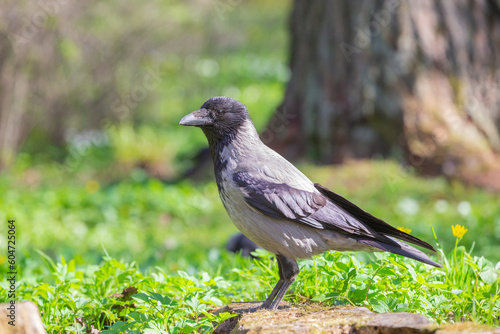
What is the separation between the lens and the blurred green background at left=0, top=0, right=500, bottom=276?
654 cm

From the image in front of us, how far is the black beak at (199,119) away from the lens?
3385 millimetres

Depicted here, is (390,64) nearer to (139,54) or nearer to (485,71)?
(485,71)

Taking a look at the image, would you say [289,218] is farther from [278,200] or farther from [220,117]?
[220,117]

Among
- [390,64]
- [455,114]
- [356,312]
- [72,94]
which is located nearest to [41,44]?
[72,94]

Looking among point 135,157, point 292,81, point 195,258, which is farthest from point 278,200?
point 135,157

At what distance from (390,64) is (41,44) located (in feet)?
20.0

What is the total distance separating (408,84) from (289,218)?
4720mm

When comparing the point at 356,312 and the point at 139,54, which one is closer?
the point at 356,312

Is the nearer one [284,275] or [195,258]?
[284,275]

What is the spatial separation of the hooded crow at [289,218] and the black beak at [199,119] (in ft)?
0.17

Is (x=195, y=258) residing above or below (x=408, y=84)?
below

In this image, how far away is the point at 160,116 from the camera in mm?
13453

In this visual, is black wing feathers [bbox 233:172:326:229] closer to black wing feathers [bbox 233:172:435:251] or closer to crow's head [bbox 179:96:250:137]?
black wing feathers [bbox 233:172:435:251]

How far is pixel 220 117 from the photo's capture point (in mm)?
3461
